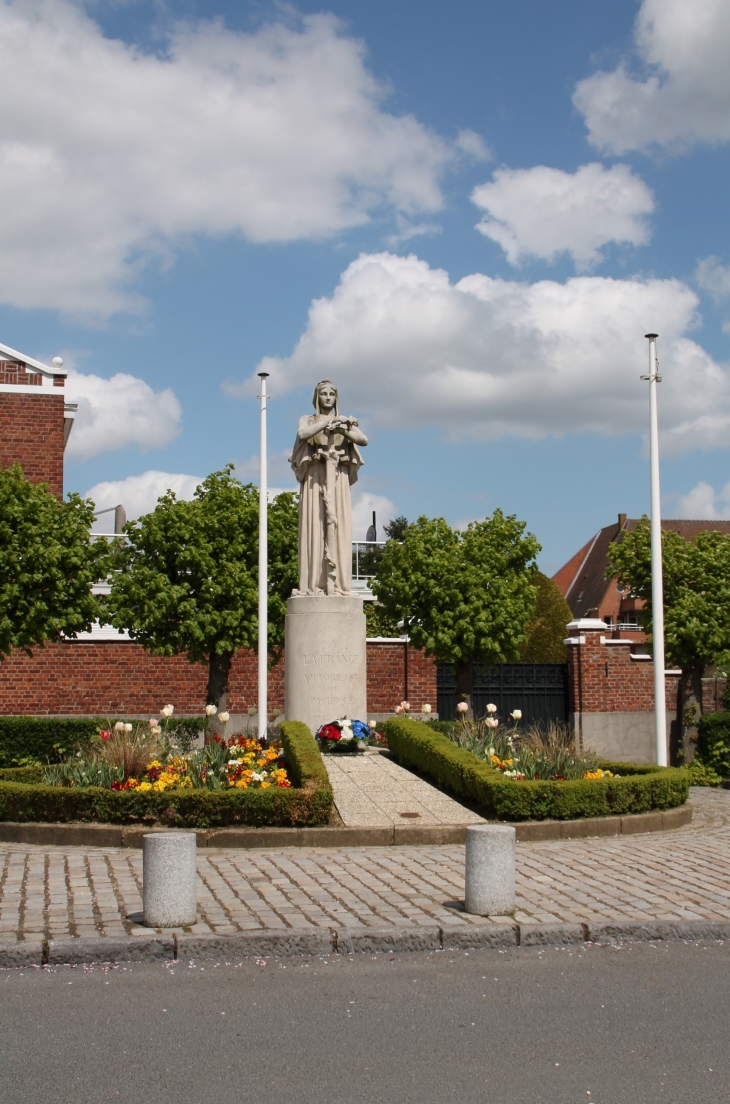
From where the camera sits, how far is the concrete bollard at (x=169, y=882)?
645 centimetres

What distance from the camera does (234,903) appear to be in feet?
23.4

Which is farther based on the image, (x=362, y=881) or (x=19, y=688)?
(x=19, y=688)

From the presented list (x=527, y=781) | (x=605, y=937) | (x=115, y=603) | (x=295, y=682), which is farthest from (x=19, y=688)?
(x=605, y=937)

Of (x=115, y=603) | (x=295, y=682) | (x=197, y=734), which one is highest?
(x=115, y=603)

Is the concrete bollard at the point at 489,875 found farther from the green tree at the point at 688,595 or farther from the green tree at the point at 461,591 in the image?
the green tree at the point at 461,591

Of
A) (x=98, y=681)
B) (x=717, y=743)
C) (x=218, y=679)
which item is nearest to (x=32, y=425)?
(x=98, y=681)

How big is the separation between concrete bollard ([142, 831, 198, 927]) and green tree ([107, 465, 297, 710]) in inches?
538

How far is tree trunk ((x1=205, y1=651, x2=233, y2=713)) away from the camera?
70.5 ft

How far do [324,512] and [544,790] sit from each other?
580 centimetres

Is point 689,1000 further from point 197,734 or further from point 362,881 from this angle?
point 197,734

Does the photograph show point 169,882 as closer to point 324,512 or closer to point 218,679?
point 324,512

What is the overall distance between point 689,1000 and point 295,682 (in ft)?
29.5

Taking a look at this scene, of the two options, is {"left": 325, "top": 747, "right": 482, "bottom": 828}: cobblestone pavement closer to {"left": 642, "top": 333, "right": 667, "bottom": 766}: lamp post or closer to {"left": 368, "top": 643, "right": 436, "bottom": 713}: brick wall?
{"left": 642, "top": 333, "right": 667, "bottom": 766}: lamp post

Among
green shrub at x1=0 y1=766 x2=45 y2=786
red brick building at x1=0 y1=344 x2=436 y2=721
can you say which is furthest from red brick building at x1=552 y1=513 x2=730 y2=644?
green shrub at x1=0 y1=766 x2=45 y2=786
